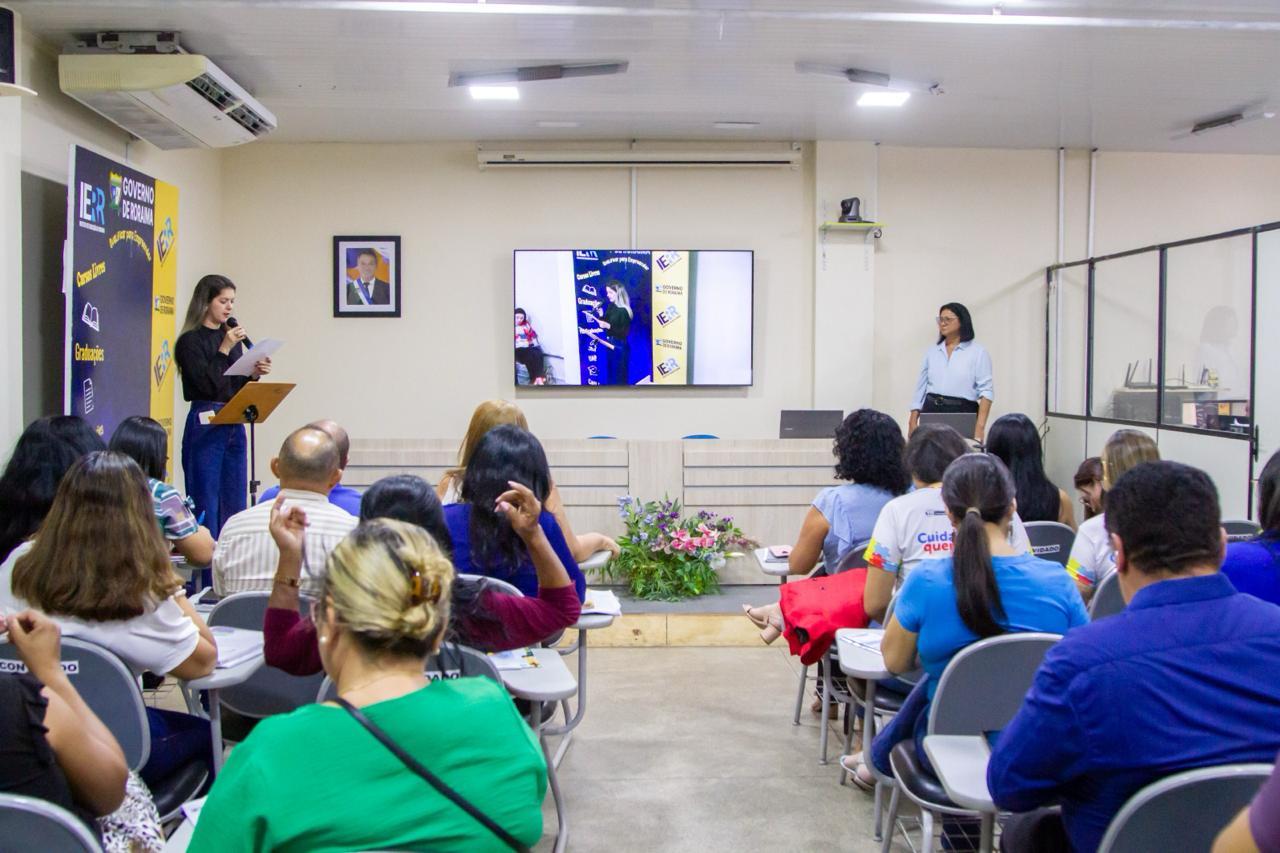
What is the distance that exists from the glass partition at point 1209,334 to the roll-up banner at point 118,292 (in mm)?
5165

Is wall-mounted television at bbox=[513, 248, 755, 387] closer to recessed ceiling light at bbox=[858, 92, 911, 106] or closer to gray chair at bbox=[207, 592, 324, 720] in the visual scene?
recessed ceiling light at bbox=[858, 92, 911, 106]

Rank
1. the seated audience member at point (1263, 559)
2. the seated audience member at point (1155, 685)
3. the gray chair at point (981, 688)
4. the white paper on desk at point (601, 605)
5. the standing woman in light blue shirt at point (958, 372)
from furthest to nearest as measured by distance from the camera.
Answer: the standing woman in light blue shirt at point (958, 372) → the white paper on desk at point (601, 605) → the seated audience member at point (1263, 559) → the gray chair at point (981, 688) → the seated audience member at point (1155, 685)

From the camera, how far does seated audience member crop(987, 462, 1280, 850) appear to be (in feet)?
4.58

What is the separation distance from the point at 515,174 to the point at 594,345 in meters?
1.26

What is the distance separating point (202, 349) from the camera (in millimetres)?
5125

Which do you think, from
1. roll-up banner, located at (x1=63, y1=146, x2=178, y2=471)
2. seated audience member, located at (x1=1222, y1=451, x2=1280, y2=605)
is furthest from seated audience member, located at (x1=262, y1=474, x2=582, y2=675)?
roll-up banner, located at (x1=63, y1=146, x2=178, y2=471)

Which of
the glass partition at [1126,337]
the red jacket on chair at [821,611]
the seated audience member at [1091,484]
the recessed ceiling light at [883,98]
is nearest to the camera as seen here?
the red jacket on chair at [821,611]

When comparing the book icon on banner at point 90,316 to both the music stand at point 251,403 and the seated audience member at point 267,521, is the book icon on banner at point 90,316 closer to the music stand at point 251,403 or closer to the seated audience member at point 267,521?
the music stand at point 251,403

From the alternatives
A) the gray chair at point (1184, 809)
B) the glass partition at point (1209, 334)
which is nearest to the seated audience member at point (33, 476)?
the gray chair at point (1184, 809)

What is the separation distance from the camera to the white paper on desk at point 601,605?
2.69 m

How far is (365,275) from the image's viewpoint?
22.4ft

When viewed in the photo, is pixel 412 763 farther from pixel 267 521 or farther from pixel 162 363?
pixel 162 363

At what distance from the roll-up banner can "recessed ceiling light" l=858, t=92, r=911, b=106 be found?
3.78 meters

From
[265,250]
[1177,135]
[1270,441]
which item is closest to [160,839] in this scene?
[1270,441]
